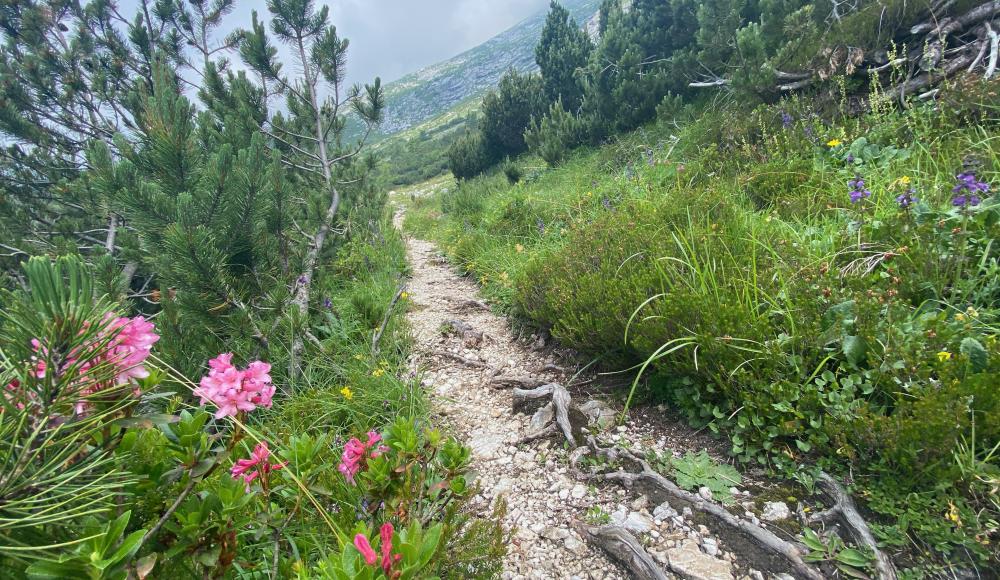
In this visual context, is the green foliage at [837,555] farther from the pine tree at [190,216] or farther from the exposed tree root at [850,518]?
the pine tree at [190,216]

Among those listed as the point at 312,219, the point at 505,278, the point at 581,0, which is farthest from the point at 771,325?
the point at 581,0

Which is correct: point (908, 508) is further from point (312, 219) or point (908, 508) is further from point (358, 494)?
point (312, 219)

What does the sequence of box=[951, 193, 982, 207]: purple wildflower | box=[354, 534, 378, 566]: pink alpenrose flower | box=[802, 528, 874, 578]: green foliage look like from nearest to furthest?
box=[354, 534, 378, 566]: pink alpenrose flower, box=[802, 528, 874, 578]: green foliage, box=[951, 193, 982, 207]: purple wildflower

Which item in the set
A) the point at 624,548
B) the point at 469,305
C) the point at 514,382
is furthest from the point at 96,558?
the point at 469,305

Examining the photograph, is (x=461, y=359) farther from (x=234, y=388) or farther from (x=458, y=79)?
(x=458, y=79)

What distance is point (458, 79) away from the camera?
150250 millimetres

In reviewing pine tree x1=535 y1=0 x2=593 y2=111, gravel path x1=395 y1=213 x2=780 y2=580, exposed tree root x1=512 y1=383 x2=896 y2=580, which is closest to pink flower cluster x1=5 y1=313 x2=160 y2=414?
gravel path x1=395 y1=213 x2=780 y2=580

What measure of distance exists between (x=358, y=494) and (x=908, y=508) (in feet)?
6.29

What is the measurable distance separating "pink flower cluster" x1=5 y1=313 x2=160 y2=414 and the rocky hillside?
127m

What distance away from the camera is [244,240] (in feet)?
8.94

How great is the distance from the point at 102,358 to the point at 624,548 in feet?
5.47

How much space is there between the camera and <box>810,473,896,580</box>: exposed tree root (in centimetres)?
129

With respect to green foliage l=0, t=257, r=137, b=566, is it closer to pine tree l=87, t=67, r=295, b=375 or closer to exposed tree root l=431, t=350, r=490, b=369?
pine tree l=87, t=67, r=295, b=375

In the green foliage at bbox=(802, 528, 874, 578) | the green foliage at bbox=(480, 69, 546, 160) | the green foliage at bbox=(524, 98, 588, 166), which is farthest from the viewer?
the green foliage at bbox=(480, 69, 546, 160)
